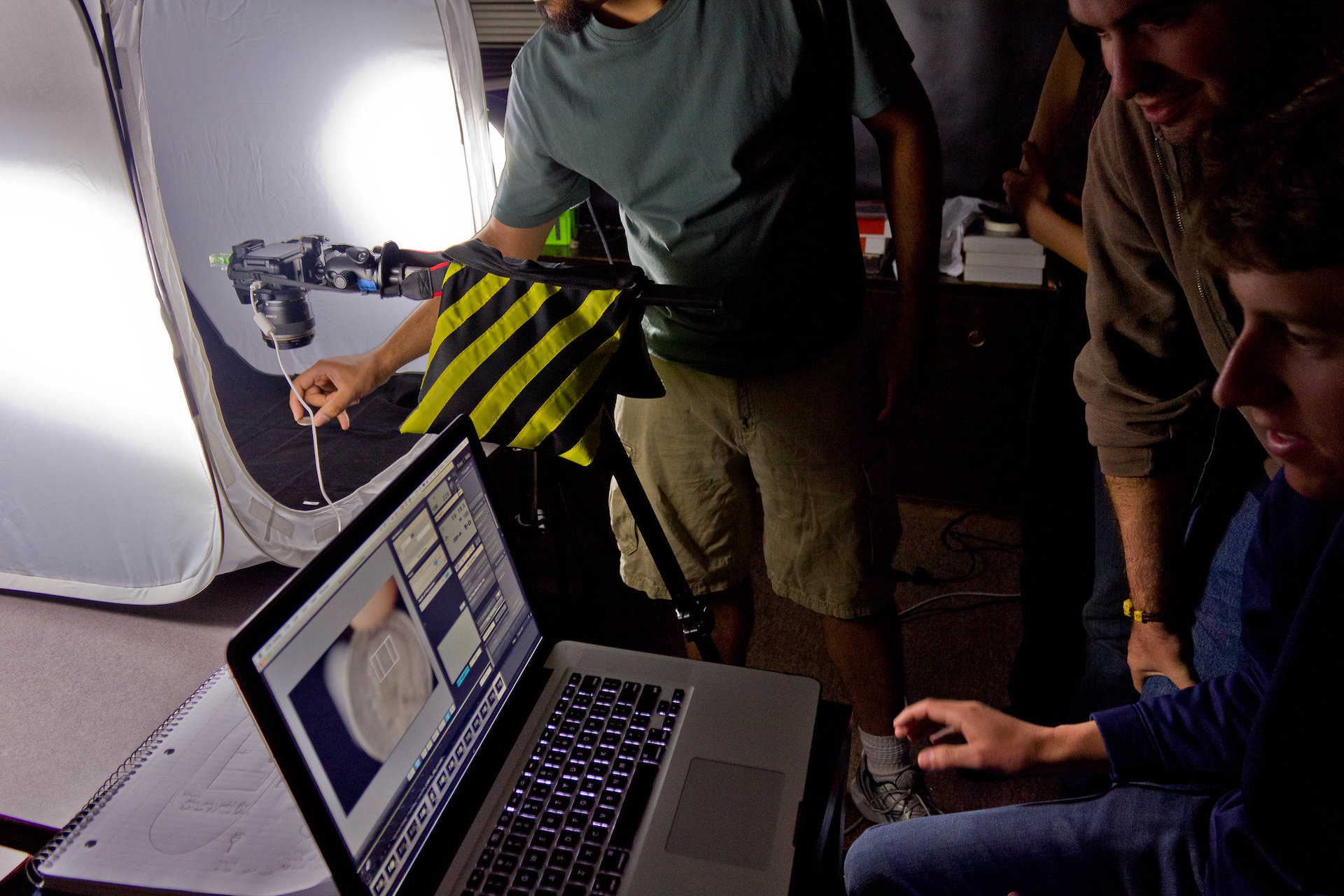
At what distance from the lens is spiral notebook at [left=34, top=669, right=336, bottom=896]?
2.11ft

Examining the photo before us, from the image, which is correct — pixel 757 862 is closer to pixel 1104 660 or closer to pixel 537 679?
pixel 537 679

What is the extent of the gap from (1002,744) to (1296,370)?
1.43 ft

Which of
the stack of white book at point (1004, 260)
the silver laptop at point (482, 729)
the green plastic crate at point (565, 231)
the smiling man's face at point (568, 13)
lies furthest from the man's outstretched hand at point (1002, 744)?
the green plastic crate at point (565, 231)

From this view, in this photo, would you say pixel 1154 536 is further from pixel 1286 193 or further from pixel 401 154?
pixel 401 154

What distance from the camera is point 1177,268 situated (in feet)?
2.99

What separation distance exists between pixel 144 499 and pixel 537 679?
1073mm

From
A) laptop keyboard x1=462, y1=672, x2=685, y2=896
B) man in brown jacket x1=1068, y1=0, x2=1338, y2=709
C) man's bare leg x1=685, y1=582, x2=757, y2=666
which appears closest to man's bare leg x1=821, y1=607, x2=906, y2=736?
man's bare leg x1=685, y1=582, x2=757, y2=666

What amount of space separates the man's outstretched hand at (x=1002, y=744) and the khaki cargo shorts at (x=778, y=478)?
0.44 meters

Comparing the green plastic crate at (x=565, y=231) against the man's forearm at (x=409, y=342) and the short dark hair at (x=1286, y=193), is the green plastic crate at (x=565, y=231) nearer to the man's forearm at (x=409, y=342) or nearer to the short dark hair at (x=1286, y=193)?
the man's forearm at (x=409, y=342)

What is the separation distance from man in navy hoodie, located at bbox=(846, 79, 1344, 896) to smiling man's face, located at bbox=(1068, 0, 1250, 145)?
0.40 ft

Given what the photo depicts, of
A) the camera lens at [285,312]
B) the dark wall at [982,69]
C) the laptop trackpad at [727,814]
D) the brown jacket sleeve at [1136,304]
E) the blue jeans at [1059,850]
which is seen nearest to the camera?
the laptop trackpad at [727,814]

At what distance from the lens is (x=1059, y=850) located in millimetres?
829

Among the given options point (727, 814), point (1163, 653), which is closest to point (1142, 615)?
point (1163, 653)

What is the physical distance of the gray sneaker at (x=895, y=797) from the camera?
139 cm
